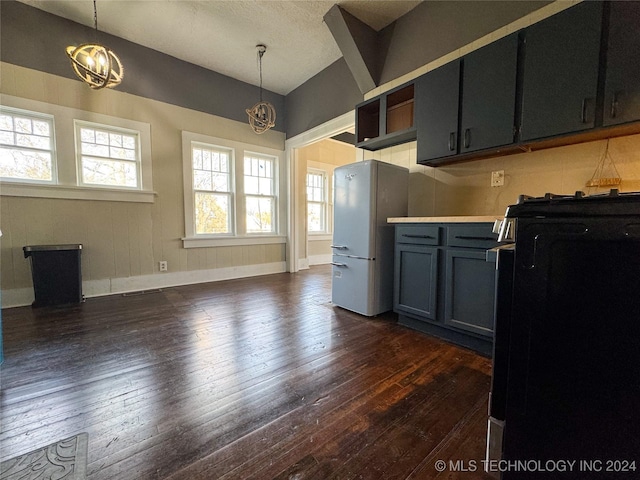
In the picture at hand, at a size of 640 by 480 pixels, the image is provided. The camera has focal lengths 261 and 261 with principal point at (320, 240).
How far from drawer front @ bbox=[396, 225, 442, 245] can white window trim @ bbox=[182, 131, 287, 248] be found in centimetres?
294

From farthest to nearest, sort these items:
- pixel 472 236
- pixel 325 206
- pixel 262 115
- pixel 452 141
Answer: pixel 325 206 → pixel 262 115 → pixel 452 141 → pixel 472 236

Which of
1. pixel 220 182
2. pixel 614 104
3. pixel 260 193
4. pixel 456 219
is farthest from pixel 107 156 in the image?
pixel 614 104

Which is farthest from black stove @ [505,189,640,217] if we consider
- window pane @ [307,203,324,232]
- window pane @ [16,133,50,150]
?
window pane @ [307,203,324,232]

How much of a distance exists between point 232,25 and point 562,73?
327 centimetres

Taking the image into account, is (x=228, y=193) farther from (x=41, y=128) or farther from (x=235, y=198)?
(x=41, y=128)

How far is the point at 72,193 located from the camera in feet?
10.2

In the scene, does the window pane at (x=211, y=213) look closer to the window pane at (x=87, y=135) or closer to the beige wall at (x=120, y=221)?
the beige wall at (x=120, y=221)

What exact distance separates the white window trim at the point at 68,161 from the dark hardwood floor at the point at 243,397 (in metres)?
1.40

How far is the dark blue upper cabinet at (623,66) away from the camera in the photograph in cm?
144

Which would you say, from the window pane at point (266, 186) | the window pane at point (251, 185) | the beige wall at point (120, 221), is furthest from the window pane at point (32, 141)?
the window pane at point (266, 186)

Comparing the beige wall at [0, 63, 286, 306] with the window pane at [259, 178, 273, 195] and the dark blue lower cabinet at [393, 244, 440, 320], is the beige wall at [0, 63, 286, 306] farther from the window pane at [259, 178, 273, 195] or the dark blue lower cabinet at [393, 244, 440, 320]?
the dark blue lower cabinet at [393, 244, 440, 320]

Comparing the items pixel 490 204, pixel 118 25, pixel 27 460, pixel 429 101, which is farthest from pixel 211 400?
pixel 118 25

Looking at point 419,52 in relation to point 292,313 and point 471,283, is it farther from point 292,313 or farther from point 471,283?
point 292,313

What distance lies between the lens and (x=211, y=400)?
1.35 meters
